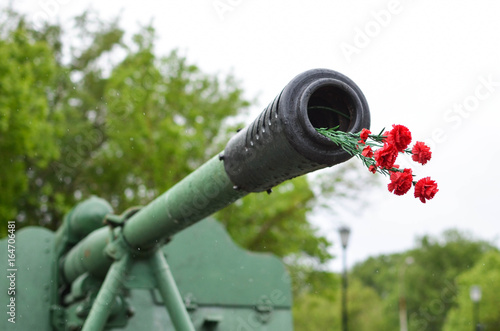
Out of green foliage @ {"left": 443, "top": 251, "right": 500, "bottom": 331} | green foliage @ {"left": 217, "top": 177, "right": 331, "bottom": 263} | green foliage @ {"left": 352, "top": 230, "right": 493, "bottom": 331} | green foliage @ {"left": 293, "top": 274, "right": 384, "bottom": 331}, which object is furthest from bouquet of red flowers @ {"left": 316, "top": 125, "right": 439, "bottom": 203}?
green foliage @ {"left": 352, "top": 230, "right": 493, "bottom": 331}

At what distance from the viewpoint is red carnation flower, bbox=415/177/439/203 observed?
7.29ft

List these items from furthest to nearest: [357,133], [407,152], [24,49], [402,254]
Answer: [402,254] → [24,49] → [357,133] → [407,152]

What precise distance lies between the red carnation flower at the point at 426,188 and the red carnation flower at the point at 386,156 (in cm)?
12

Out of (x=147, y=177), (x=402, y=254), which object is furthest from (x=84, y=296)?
(x=402, y=254)

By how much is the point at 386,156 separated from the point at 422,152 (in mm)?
131

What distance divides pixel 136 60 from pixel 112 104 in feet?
5.35

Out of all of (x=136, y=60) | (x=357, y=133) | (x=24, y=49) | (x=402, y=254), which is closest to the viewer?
(x=357, y=133)

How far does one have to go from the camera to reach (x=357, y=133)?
8.11 ft

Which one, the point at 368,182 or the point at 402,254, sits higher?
the point at 402,254

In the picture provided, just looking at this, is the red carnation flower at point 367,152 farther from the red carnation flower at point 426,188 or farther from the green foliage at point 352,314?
the green foliage at point 352,314

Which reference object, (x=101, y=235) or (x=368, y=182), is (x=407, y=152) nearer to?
(x=101, y=235)

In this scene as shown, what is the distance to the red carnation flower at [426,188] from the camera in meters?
2.22

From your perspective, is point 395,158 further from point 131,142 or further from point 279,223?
point 279,223

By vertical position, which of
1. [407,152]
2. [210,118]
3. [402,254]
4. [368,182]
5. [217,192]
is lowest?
[407,152]
